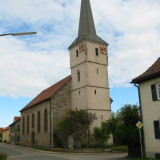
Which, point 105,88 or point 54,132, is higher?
point 105,88

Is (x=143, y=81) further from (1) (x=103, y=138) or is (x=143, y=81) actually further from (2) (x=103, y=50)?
(2) (x=103, y=50)

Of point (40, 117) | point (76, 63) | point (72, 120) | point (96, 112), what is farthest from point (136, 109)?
point (40, 117)

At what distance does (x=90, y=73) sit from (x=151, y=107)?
58.3ft

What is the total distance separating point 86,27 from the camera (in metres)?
39.2

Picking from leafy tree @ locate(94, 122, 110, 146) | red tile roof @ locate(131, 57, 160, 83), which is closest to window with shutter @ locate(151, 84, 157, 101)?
red tile roof @ locate(131, 57, 160, 83)

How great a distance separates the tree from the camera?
29781mm

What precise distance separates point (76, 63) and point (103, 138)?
12.5 meters

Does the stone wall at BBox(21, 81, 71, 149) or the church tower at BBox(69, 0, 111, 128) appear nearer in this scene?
the church tower at BBox(69, 0, 111, 128)

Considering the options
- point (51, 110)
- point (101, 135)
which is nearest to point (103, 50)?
point (51, 110)

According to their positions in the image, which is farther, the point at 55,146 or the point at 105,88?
the point at 105,88

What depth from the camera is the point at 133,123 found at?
19.0 metres

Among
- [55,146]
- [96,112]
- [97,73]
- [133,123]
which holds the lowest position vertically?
[55,146]

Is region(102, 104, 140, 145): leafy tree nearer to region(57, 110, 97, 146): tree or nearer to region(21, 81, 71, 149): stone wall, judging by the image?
region(57, 110, 97, 146): tree

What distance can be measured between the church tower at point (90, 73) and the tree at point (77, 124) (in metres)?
2.66
